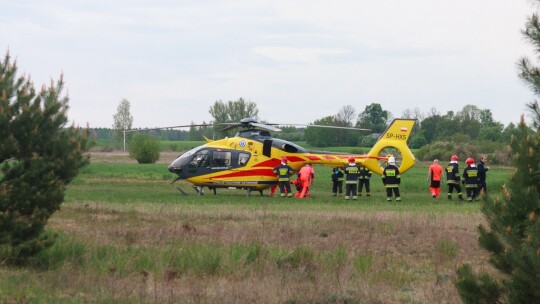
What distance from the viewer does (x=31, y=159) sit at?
14.0 metres

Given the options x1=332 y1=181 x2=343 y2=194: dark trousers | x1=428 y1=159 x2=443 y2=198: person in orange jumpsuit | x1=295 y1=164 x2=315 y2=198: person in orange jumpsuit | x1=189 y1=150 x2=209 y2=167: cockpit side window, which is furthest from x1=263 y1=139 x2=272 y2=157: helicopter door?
x1=428 y1=159 x2=443 y2=198: person in orange jumpsuit

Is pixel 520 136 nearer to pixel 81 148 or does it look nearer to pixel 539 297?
pixel 539 297

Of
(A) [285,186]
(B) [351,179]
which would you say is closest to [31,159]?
(B) [351,179]

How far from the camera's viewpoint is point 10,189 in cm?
1385

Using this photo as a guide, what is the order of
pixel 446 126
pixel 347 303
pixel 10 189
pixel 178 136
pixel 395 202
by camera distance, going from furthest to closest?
pixel 178 136 → pixel 446 126 → pixel 395 202 → pixel 10 189 → pixel 347 303

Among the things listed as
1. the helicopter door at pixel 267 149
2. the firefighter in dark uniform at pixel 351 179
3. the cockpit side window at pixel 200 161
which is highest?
the helicopter door at pixel 267 149

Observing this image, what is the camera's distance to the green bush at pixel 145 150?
2896 inches

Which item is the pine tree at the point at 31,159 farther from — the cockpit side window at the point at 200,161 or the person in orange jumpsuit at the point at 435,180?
the person in orange jumpsuit at the point at 435,180

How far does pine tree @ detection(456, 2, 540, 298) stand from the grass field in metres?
0.43

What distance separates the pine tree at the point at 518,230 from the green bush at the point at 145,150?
65361mm

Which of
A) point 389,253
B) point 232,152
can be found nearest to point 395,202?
point 232,152

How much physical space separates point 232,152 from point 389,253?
1813cm

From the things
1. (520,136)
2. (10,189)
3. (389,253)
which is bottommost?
(389,253)

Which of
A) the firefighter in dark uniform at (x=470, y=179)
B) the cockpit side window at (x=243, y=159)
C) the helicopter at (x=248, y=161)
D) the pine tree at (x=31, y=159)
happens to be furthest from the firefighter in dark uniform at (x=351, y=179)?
the pine tree at (x=31, y=159)
